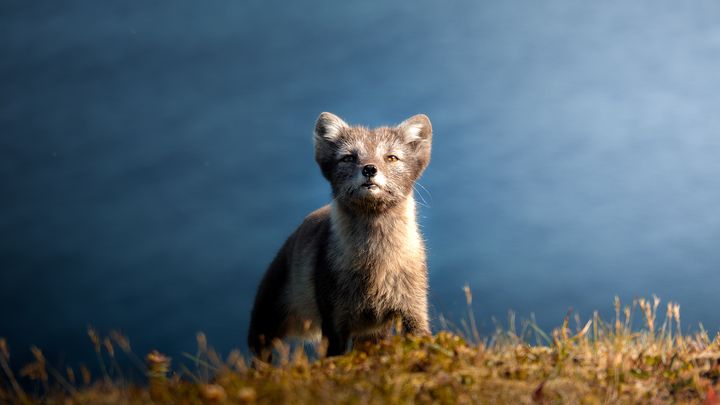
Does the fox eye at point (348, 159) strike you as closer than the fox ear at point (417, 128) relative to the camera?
Yes

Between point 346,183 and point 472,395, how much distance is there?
3168 millimetres

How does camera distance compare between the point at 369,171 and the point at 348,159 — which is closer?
the point at 369,171

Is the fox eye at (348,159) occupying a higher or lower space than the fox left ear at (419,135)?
lower

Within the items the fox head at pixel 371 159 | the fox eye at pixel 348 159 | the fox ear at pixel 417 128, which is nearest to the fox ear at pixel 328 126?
the fox head at pixel 371 159

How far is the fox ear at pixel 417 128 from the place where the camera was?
24.9 feet

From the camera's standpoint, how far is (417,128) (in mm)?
7641

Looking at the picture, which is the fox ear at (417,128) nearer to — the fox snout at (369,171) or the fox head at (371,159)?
the fox head at (371,159)

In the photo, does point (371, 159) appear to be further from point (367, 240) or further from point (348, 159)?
point (367, 240)

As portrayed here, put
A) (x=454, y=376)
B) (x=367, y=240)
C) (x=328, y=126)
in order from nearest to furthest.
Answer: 1. (x=454, y=376)
2. (x=367, y=240)
3. (x=328, y=126)

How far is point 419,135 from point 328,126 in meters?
1.03

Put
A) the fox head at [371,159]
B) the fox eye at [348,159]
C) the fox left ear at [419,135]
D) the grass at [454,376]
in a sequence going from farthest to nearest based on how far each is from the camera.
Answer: the fox left ear at [419,135]
the fox eye at [348,159]
the fox head at [371,159]
the grass at [454,376]

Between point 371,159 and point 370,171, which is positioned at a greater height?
point 371,159

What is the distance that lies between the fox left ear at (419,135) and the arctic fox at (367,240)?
0.01m

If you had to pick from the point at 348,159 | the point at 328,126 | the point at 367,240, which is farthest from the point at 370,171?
the point at 328,126
